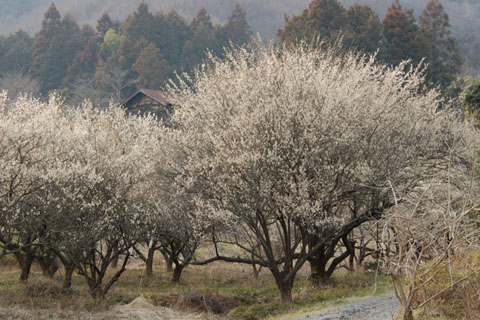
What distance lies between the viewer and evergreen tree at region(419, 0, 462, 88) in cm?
4088

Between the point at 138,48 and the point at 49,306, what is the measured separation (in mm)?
55152

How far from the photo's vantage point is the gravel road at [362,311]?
1030 centimetres

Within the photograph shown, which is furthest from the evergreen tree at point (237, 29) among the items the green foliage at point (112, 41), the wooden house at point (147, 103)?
the wooden house at point (147, 103)

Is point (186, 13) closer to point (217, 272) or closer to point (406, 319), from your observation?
point (217, 272)

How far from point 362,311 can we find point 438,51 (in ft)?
123

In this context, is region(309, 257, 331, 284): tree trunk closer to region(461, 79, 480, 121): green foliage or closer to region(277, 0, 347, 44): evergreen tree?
region(461, 79, 480, 121): green foliage

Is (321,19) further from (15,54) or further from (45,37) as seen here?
(15,54)

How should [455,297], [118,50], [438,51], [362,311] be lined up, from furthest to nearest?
[118,50]
[438,51]
[362,311]
[455,297]

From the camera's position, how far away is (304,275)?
Result: 20547 millimetres

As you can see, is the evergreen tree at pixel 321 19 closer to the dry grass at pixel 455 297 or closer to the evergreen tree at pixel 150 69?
the evergreen tree at pixel 150 69

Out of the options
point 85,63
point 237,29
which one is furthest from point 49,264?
point 237,29

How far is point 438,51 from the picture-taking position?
4253cm

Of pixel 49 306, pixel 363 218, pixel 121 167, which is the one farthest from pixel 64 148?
pixel 363 218

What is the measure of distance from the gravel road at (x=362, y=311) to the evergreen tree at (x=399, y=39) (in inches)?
1323
